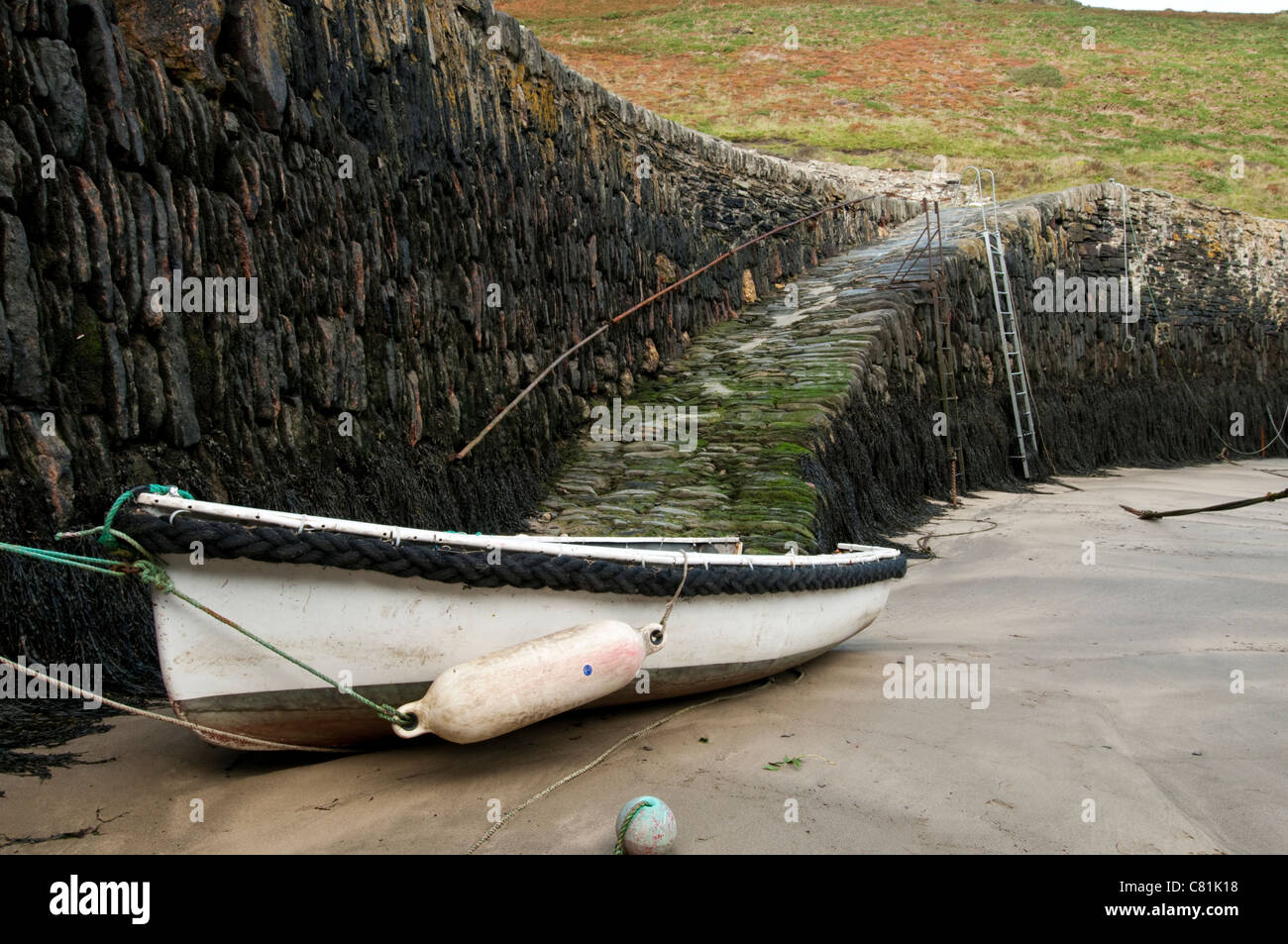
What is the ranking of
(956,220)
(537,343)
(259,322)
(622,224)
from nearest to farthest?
(259,322), (537,343), (622,224), (956,220)

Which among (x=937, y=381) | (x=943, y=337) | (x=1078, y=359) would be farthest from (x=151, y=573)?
(x=1078, y=359)

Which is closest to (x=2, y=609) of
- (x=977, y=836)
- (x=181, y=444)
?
(x=181, y=444)

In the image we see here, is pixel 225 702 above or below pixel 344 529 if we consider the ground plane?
below

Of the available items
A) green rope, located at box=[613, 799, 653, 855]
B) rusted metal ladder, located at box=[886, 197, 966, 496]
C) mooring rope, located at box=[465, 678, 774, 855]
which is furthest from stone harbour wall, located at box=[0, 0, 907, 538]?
rusted metal ladder, located at box=[886, 197, 966, 496]

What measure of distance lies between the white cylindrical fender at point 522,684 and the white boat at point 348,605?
0.02 m

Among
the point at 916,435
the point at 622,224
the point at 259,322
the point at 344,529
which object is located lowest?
the point at 916,435

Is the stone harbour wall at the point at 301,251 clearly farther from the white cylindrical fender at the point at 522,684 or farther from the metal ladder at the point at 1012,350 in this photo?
the metal ladder at the point at 1012,350

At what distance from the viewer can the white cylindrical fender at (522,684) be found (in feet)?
9.93

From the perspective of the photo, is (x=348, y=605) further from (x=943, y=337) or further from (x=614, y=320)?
(x=943, y=337)

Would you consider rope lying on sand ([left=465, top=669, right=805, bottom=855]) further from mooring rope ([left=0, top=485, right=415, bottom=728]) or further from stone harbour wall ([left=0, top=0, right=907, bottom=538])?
stone harbour wall ([left=0, top=0, right=907, bottom=538])

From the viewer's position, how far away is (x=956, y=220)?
629 inches

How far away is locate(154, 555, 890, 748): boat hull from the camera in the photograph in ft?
9.78

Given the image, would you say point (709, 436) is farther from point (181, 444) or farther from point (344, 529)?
point (344, 529)

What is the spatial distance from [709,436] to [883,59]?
35.0m
